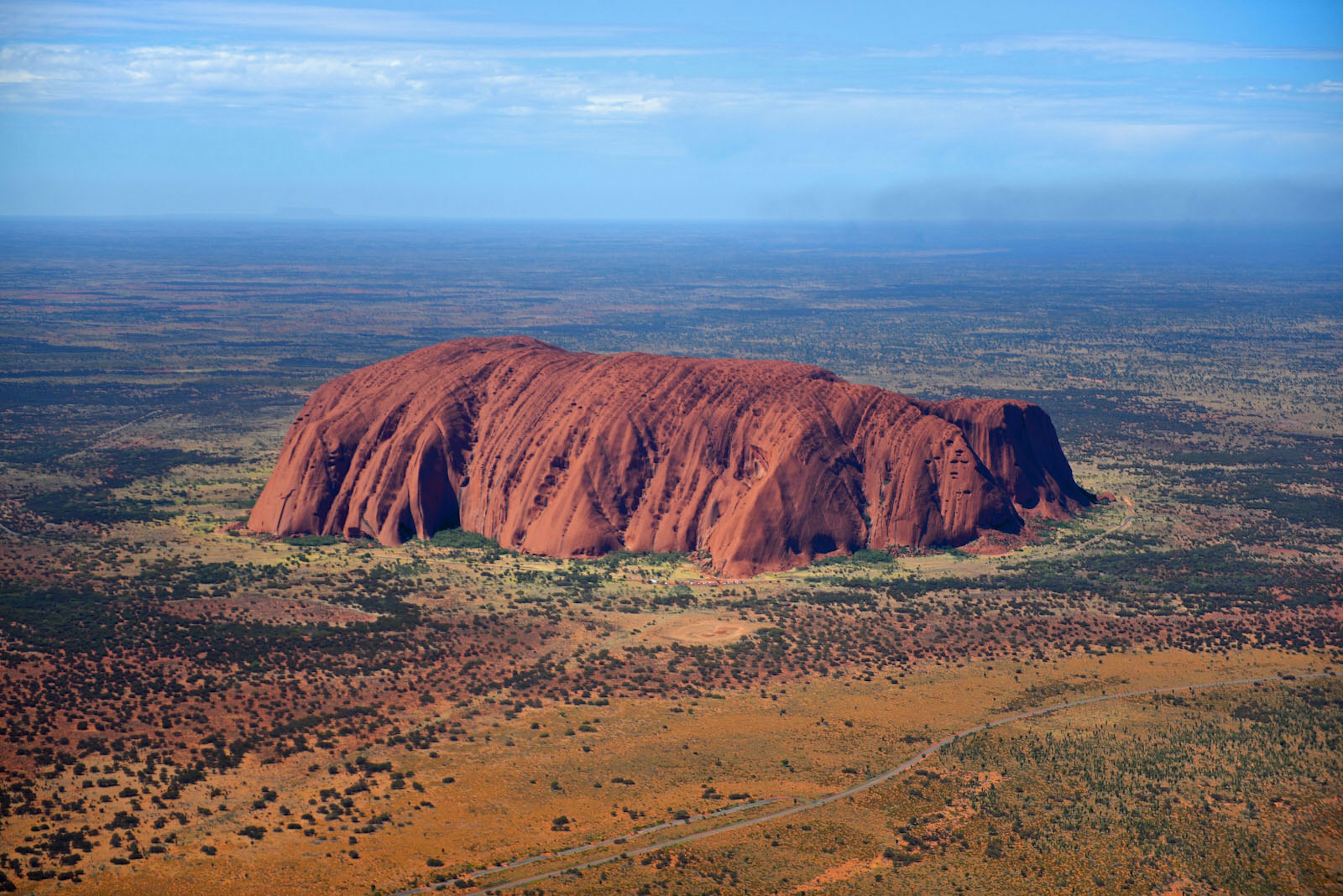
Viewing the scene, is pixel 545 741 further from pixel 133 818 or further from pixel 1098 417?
pixel 1098 417

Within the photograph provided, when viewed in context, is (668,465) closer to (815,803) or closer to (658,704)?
(658,704)

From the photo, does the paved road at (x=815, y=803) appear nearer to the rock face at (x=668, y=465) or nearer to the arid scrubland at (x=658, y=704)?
the arid scrubland at (x=658, y=704)

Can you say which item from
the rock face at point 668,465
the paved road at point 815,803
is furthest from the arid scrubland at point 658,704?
the rock face at point 668,465

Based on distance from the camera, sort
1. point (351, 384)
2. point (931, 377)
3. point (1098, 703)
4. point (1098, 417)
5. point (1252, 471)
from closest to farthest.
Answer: point (1098, 703), point (351, 384), point (1252, 471), point (1098, 417), point (931, 377)

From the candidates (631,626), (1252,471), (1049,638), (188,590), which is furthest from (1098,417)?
(188,590)

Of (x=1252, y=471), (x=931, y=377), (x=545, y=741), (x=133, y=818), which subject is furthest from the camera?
(x=931, y=377)

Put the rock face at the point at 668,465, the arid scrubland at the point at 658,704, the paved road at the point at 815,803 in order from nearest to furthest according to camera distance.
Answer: the paved road at the point at 815,803
the arid scrubland at the point at 658,704
the rock face at the point at 668,465

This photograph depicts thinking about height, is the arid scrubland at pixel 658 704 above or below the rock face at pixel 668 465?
below

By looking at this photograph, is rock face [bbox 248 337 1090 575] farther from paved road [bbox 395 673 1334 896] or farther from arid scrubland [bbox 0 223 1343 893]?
paved road [bbox 395 673 1334 896]
